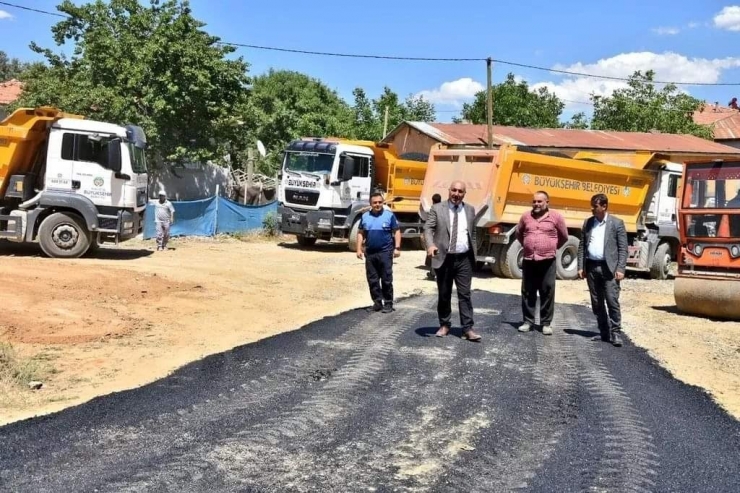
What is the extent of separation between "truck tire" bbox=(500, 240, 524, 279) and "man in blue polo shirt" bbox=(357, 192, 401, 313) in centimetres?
554

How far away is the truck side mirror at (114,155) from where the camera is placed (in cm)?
1459

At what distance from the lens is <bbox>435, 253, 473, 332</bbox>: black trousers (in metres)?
7.84

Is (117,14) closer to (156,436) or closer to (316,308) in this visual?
(316,308)

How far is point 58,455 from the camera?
421 cm

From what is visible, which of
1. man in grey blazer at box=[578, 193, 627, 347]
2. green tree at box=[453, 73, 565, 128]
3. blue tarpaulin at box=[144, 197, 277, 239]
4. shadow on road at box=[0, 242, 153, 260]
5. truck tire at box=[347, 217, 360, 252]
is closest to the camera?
man in grey blazer at box=[578, 193, 627, 347]

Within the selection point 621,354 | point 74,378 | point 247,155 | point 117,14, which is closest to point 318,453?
point 74,378

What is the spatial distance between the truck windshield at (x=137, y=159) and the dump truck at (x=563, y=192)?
19.3 feet

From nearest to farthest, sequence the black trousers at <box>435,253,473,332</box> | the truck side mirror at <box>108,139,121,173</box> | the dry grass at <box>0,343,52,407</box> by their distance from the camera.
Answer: the dry grass at <box>0,343,52,407</box> → the black trousers at <box>435,253,473,332</box> → the truck side mirror at <box>108,139,121,173</box>

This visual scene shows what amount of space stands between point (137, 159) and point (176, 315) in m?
6.62

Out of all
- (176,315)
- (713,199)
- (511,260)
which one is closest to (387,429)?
(176,315)

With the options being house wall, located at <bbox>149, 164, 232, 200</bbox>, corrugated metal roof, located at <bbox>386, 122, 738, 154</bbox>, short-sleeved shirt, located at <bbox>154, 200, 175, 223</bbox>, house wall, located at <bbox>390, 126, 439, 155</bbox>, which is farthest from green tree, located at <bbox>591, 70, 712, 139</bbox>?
short-sleeved shirt, located at <bbox>154, 200, 175, 223</bbox>

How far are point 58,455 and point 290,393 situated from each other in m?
1.81

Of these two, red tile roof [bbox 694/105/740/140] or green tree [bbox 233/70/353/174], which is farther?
red tile roof [bbox 694/105/740/140]

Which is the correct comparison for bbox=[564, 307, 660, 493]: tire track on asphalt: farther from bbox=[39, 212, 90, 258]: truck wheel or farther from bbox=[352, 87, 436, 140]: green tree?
bbox=[352, 87, 436, 140]: green tree
